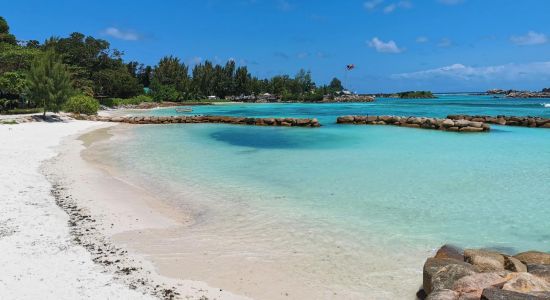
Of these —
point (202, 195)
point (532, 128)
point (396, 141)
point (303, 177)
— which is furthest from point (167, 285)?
point (532, 128)

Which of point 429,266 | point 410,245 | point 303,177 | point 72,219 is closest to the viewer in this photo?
point 429,266

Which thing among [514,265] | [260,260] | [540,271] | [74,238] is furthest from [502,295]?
[74,238]

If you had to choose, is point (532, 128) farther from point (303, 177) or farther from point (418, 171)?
point (303, 177)

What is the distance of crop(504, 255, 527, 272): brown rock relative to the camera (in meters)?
5.50

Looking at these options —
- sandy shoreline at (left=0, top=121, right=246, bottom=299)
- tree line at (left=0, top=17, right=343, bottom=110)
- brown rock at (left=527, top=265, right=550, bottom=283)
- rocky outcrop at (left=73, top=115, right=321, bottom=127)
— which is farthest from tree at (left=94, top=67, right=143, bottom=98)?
brown rock at (left=527, top=265, right=550, bottom=283)

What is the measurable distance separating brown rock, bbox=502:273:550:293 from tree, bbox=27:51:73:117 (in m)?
34.4

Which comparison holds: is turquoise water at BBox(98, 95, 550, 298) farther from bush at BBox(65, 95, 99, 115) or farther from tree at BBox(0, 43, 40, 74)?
bush at BBox(65, 95, 99, 115)

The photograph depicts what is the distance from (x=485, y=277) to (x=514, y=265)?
1.12 metres

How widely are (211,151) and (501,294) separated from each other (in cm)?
1618

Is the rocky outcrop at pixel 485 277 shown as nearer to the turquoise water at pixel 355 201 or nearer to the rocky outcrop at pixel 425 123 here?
the turquoise water at pixel 355 201

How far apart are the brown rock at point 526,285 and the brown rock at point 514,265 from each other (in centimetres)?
90

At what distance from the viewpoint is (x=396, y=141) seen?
23.8 m

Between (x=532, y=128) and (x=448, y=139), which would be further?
(x=532, y=128)

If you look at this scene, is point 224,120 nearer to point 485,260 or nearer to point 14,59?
point 14,59
